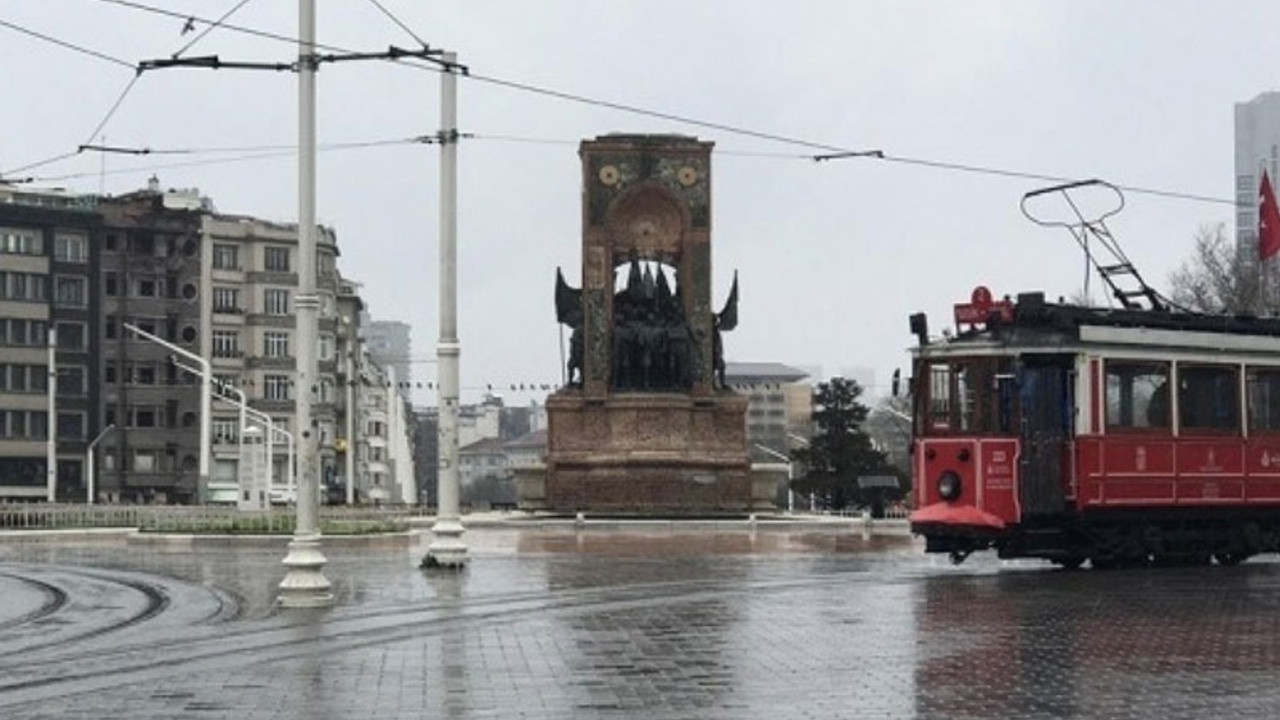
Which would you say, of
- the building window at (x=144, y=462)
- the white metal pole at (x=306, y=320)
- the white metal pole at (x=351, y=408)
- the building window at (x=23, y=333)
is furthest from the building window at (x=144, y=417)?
the white metal pole at (x=306, y=320)

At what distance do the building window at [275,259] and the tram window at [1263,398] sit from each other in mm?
84665

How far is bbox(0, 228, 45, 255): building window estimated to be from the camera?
10000 centimetres

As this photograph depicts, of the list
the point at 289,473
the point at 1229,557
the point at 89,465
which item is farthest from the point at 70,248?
the point at 1229,557

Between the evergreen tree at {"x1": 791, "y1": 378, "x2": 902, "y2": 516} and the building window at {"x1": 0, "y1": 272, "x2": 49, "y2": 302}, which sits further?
the building window at {"x1": 0, "y1": 272, "x2": 49, "y2": 302}

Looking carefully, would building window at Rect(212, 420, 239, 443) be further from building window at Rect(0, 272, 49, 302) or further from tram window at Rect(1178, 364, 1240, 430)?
tram window at Rect(1178, 364, 1240, 430)

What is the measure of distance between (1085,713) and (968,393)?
14.0 metres

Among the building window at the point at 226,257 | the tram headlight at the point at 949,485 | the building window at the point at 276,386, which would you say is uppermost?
the building window at the point at 226,257

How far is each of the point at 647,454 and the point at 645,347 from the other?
356 cm

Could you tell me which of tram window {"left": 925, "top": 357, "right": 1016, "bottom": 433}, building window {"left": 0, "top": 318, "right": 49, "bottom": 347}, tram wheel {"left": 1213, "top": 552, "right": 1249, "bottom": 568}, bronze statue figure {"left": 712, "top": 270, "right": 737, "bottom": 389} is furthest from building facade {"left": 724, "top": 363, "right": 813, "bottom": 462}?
tram window {"left": 925, "top": 357, "right": 1016, "bottom": 433}

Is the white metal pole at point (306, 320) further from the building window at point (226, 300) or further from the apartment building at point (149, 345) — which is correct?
the building window at point (226, 300)

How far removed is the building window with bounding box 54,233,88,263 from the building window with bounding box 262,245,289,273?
32.4 feet

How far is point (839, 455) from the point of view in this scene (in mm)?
70812

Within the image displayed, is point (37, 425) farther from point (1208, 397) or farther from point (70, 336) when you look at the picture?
point (1208, 397)

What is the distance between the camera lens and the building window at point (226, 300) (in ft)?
348
